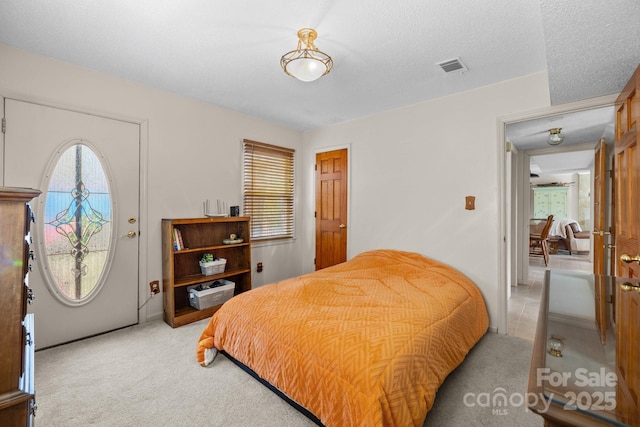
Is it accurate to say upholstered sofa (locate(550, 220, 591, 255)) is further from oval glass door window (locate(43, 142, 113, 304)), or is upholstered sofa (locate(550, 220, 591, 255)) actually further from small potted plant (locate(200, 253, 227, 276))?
oval glass door window (locate(43, 142, 113, 304))

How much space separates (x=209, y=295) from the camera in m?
3.19

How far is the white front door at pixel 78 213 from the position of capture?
2379 mm

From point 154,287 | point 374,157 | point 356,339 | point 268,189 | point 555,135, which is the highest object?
point 555,135

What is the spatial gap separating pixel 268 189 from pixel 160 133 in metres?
1.58

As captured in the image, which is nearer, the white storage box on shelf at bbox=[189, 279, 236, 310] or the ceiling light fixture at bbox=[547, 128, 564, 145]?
the white storage box on shelf at bbox=[189, 279, 236, 310]

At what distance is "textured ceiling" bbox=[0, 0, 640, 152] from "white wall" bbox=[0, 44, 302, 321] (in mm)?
140

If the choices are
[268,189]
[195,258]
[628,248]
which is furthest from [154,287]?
[628,248]

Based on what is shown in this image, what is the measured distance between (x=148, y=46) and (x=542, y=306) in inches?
116

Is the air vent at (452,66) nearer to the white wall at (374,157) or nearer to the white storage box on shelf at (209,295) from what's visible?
the white wall at (374,157)

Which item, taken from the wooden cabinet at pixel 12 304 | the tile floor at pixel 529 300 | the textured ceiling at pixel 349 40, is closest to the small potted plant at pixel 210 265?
the textured ceiling at pixel 349 40

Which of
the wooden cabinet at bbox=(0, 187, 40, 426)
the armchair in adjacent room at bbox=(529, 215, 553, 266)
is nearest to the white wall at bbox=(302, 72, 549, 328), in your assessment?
the wooden cabinet at bbox=(0, 187, 40, 426)

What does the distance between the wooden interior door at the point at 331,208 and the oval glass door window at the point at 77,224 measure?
8.71 feet

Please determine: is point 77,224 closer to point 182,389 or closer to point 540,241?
Answer: point 182,389

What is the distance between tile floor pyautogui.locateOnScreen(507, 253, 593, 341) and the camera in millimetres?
2951
